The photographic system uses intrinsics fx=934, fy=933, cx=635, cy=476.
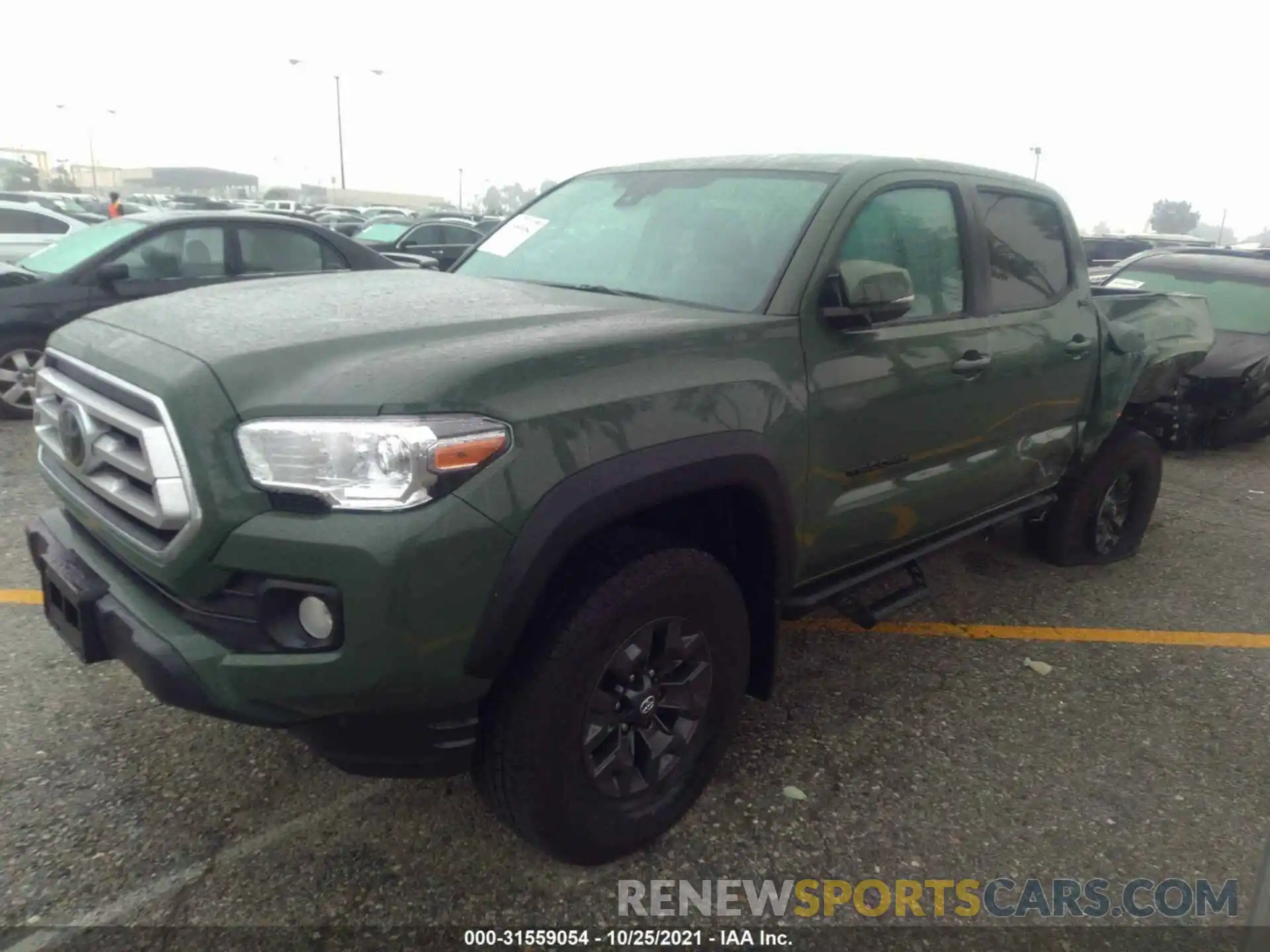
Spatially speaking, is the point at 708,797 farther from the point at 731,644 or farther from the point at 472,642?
the point at 472,642

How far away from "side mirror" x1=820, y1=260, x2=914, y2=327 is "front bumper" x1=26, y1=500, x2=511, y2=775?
1314 mm

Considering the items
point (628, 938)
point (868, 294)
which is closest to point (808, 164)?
point (868, 294)

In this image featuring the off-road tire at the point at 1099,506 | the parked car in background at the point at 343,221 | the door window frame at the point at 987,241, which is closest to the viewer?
the door window frame at the point at 987,241

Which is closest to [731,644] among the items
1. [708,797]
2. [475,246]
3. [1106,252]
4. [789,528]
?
[789,528]

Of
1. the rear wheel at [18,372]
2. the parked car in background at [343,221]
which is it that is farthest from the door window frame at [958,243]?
the parked car in background at [343,221]

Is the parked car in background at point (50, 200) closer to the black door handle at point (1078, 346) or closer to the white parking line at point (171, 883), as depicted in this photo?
the white parking line at point (171, 883)

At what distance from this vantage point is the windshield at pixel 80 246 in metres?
6.77

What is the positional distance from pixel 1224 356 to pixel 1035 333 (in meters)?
4.62

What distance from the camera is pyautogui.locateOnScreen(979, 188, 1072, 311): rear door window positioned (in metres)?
3.62

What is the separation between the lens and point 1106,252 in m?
18.7

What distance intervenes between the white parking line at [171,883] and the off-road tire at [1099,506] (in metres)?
3.53

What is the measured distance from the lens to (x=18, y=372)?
21.8 feet

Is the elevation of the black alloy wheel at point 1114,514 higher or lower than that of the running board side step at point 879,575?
lower

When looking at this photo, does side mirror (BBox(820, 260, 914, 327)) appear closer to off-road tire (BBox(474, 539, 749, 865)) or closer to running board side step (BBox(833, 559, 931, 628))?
off-road tire (BBox(474, 539, 749, 865))
